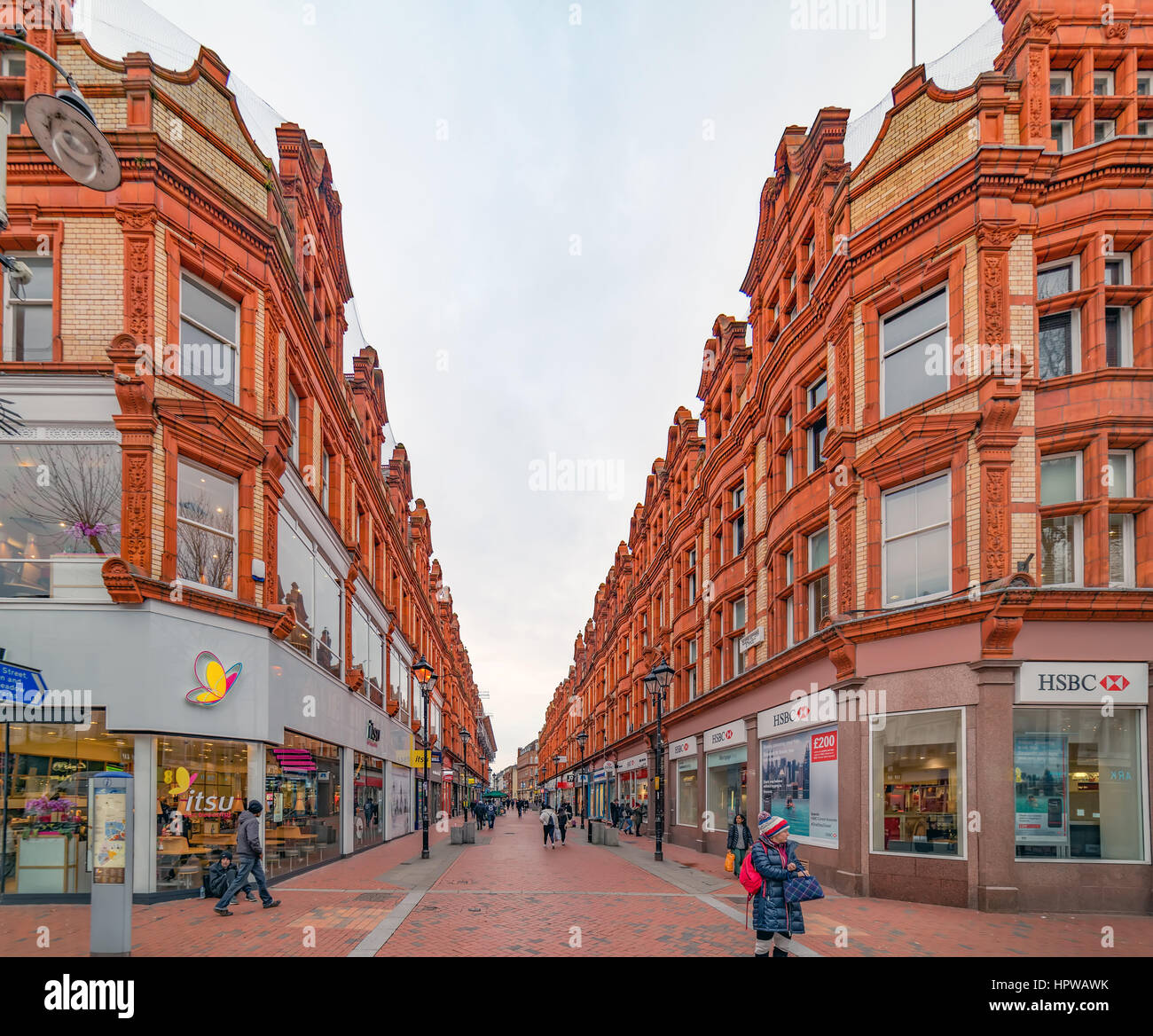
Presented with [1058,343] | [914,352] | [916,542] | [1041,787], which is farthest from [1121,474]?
[1041,787]

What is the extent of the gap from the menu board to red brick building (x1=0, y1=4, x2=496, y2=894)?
4.44 metres

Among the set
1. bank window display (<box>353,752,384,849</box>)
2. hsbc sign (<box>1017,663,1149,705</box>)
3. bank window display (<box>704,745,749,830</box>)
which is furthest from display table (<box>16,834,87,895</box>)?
bank window display (<box>704,745,749,830</box>)

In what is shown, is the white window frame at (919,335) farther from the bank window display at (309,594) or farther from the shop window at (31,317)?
the shop window at (31,317)

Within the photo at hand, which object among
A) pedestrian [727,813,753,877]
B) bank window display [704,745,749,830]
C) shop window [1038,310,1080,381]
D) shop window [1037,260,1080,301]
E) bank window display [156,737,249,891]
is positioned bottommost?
bank window display [704,745,749,830]

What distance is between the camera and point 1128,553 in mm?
14938

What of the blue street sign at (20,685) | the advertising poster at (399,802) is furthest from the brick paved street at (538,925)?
the advertising poster at (399,802)

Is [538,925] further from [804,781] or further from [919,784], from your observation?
[804,781]

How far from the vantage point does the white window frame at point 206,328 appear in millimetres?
16141

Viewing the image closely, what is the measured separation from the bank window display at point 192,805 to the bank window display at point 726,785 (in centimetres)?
1468

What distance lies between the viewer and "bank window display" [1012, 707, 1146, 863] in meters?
14.2

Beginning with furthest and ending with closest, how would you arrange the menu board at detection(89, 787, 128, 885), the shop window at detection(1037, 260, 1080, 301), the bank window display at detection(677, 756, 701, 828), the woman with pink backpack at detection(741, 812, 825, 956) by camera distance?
the bank window display at detection(677, 756, 701, 828) → the shop window at detection(1037, 260, 1080, 301) → the menu board at detection(89, 787, 128, 885) → the woman with pink backpack at detection(741, 812, 825, 956)

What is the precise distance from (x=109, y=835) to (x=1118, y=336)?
1767cm

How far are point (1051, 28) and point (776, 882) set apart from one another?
16.2m

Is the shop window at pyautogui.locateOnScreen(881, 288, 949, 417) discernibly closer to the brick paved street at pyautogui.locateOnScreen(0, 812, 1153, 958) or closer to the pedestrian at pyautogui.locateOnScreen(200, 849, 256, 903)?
the brick paved street at pyautogui.locateOnScreen(0, 812, 1153, 958)
